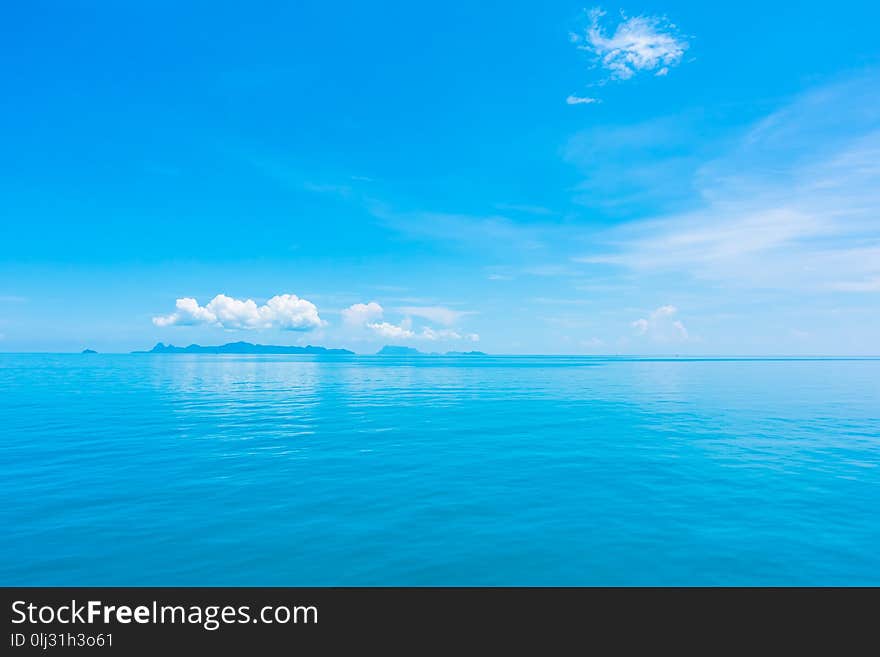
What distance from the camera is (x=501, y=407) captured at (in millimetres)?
49938

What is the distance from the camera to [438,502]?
18.3m

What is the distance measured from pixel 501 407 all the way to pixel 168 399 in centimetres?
4409

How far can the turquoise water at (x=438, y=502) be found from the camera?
13016mm
